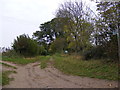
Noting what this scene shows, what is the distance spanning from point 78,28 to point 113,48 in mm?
10917

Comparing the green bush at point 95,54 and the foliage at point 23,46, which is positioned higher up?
the foliage at point 23,46

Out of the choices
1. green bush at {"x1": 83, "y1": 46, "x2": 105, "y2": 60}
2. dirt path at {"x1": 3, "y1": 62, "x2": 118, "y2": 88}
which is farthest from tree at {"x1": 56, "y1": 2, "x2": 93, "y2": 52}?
dirt path at {"x1": 3, "y1": 62, "x2": 118, "y2": 88}

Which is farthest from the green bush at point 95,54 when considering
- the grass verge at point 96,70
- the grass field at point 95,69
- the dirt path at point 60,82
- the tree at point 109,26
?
the dirt path at point 60,82

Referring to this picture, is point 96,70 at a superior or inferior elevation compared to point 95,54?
inferior

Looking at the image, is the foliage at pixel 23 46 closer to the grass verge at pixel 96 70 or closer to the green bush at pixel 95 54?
the green bush at pixel 95 54

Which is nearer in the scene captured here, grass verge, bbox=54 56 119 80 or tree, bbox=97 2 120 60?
grass verge, bbox=54 56 119 80

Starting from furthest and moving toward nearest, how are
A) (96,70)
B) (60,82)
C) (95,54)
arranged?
(95,54) → (96,70) → (60,82)

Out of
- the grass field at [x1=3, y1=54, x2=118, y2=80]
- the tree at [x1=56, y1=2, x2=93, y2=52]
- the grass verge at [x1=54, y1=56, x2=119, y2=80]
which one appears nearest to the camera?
the grass verge at [x1=54, y1=56, x2=119, y2=80]

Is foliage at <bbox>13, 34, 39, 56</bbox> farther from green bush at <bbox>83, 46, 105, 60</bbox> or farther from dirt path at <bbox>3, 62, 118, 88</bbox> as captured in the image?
dirt path at <bbox>3, 62, 118, 88</bbox>

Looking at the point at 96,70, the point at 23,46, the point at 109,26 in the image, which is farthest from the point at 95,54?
the point at 23,46

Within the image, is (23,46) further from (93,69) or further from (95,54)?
(93,69)

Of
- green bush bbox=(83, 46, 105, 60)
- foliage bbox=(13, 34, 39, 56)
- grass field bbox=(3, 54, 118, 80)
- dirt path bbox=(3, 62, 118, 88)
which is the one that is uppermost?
foliage bbox=(13, 34, 39, 56)

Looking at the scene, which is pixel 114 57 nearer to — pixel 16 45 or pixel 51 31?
pixel 16 45

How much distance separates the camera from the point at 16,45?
20.9 metres
